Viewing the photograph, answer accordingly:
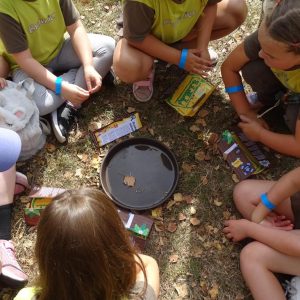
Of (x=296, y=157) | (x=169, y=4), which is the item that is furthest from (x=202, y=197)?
(x=169, y=4)

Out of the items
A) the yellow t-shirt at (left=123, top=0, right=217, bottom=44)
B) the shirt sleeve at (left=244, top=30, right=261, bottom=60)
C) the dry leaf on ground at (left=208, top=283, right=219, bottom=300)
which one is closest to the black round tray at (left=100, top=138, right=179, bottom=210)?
Result: the dry leaf on ground at (left=208, top=283, right=219, bottom=300)

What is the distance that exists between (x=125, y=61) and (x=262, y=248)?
153cm

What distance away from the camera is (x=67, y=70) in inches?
125

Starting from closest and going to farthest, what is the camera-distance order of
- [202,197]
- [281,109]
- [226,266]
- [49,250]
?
[49,250], [226,266], [202,197], [281,109]

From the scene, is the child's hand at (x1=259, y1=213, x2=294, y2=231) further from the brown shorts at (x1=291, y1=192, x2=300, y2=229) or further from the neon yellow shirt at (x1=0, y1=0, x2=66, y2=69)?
the neon yellow shirt at (x1=0, y1=0, x2=66, y2=69)

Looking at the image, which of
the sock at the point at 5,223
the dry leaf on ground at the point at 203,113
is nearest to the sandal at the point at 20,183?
the sock at the point at 5,223

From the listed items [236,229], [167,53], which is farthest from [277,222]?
[167,53]

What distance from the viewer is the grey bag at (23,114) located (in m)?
2.70

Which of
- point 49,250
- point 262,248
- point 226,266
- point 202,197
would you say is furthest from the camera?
point 202,197

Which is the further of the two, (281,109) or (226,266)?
(281,109)

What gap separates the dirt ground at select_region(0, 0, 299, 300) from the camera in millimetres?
2613

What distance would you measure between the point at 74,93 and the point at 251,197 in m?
1.37

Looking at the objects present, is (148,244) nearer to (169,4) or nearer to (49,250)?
(49,250)

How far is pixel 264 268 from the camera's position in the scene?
7.89 ft
